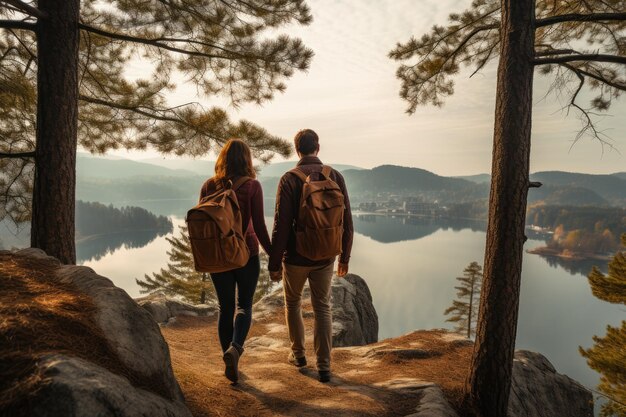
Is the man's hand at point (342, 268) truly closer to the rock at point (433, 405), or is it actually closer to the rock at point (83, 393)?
the rock at point (433, 405)

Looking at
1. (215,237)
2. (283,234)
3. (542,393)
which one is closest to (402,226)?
(542,393)

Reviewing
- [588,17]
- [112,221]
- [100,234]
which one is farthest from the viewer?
[112,221]

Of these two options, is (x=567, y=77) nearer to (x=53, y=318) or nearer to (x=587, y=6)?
(x=587, y=6)

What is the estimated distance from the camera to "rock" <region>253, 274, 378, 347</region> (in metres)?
7.46

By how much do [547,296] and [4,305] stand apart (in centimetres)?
6878

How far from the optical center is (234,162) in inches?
120

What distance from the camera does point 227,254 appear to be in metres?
2.80

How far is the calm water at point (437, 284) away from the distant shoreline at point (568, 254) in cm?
311

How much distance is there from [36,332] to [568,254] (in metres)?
104

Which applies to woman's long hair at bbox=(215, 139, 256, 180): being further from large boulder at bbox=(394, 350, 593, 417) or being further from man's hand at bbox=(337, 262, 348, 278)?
large boulder at bbox=(394, 350, 593, 417)

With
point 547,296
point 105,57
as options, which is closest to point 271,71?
point 105,57

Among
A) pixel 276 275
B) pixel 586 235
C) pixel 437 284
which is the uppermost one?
pixel 276 275

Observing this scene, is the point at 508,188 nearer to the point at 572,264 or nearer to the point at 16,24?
the point at 16,24

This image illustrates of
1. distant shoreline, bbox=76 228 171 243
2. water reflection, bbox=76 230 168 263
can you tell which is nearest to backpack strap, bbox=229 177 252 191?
water reflection, bbox=76 230 168 263
